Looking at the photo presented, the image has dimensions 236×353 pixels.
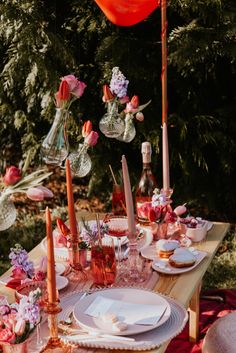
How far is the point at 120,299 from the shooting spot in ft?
5.60

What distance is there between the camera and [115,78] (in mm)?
2383

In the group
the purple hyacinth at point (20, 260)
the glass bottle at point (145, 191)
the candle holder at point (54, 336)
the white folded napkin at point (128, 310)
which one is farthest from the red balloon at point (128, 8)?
the candle holder at point (54, 336)

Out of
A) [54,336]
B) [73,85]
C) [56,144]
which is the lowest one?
[54,336]

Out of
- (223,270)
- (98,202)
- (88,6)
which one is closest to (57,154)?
(223,270)

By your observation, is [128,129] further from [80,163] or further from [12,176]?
[12,176]

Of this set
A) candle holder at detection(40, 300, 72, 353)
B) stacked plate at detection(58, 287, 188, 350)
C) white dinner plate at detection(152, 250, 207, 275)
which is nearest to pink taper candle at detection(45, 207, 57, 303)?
candle holder at detection(40, 300, 72, 353)

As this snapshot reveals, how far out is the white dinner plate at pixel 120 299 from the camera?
153 centimetres

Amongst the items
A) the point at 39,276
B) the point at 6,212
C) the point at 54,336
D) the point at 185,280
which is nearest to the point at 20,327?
the point at 54,336

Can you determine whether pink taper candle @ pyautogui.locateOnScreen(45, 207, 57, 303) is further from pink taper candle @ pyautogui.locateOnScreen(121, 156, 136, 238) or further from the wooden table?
pink taper candle @ pyautogui.locateOnScreen(121, 156, 136, 238)

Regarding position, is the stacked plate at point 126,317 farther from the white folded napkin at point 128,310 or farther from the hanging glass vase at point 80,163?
the hanging glass vase at point 80,163

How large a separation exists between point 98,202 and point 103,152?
71cm

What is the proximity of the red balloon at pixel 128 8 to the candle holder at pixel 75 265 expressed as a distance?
3.66ft

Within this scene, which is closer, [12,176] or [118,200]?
[12,176]

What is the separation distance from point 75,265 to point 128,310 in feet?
1.10
